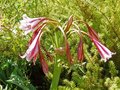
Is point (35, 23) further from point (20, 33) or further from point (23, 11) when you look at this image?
point (23, 11)

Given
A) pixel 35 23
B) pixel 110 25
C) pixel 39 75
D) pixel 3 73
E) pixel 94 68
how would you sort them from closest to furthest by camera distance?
pixel 35 23, pixel 94 68, pixel 110 25, pixel 3 73, pixel 39 75

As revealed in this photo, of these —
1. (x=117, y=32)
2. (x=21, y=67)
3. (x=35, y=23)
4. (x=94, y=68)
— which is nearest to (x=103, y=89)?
(x=94, y=68)

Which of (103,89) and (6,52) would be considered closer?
(103,89)

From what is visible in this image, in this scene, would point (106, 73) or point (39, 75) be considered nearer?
point (106, 73)

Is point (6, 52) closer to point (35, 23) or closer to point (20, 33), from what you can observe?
point (20, 33)

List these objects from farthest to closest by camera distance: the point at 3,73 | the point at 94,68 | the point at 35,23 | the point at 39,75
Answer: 1. the point at 39,75
2. the point at 3,73
3. the point at 94,68
4. the point at 35,23

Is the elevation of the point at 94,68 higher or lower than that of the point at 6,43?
lower

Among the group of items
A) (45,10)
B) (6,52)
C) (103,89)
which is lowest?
(103,89)

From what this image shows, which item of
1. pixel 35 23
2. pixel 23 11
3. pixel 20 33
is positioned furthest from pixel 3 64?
pixel 35 23

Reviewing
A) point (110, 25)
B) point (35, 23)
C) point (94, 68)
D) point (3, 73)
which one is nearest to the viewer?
point (35, 23)
